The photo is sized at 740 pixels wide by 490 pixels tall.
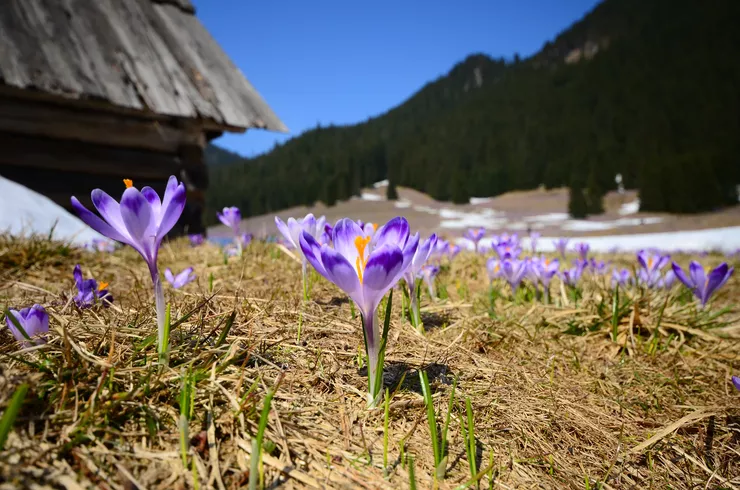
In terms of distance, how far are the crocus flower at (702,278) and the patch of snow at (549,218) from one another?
62.0 feet

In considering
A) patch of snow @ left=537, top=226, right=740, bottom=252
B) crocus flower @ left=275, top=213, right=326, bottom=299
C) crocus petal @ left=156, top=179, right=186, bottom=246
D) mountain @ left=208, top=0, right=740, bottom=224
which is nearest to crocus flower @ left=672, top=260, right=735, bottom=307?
crocus flower @ left=275, top=213, right=326, bottom=299

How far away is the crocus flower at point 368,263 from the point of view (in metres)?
0.93

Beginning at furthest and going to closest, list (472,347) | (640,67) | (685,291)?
(640,67)
(685,291)
(472,347)

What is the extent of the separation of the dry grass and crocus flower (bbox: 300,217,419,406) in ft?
0.59

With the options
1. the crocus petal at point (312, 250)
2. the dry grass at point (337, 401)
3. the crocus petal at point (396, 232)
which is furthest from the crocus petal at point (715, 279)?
the crocus petal at point (312, 250)

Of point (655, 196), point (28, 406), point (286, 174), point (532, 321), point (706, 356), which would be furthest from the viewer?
point (286, 174)

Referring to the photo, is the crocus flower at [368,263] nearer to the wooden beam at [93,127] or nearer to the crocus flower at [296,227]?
the crocus flower at [296,227]

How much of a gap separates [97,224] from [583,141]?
37174mm

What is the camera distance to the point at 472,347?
66.9 inches

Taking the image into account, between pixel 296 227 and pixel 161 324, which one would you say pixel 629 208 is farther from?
pixel 161 324

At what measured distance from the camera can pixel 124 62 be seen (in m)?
5.49

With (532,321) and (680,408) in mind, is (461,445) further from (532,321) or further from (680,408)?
(532,321)

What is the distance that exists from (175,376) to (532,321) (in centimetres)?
178

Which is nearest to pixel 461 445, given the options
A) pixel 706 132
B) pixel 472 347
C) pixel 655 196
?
pixel 472 347
